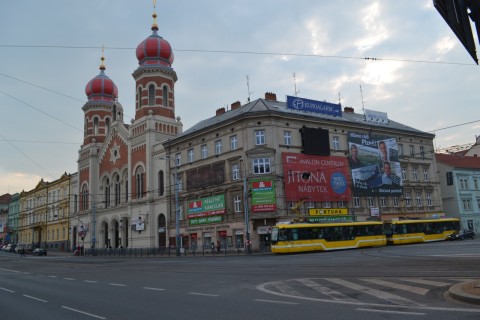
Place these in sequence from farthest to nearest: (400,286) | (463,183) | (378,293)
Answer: (463,183), (400,286), (378,293)

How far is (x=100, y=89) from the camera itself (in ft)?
233

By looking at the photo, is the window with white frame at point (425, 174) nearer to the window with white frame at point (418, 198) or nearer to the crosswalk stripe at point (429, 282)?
the window with white frame at point (418, 198)

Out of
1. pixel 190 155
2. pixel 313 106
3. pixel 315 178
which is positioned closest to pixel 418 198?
pixel 315 178

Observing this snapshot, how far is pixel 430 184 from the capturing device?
55500mm

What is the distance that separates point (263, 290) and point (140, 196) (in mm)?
44999

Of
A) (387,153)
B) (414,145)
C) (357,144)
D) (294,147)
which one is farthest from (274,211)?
(414,145)

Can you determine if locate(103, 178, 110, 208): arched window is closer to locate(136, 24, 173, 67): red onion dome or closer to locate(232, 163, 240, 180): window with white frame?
locate(136, 24, 173, 67): red onion dome

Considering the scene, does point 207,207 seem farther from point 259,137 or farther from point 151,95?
point 151,95

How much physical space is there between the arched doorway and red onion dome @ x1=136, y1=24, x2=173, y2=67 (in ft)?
68.8

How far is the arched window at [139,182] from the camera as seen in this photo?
55.5 m

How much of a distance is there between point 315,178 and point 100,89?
42722 mm

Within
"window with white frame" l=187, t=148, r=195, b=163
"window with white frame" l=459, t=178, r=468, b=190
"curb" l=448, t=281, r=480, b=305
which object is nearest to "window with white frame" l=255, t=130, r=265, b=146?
"window with white frame" l=187, t=148, r=195, b=163

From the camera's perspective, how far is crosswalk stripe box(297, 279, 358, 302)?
34.3ft

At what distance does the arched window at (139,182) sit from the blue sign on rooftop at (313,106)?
22.1 metres
